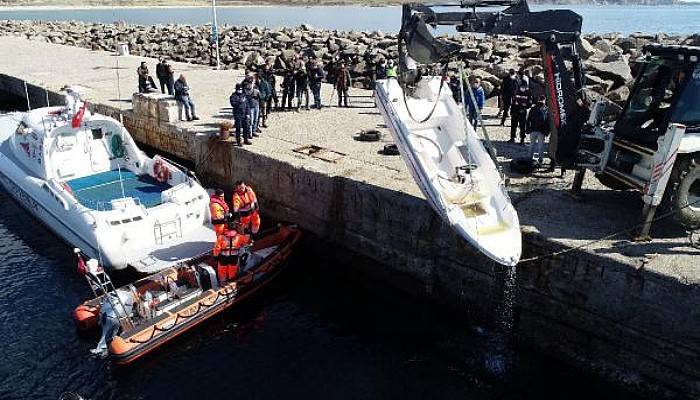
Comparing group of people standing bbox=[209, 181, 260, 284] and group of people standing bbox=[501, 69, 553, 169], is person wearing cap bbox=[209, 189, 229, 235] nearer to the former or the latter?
group of people standing bbox=[209, 181, 260, 284]

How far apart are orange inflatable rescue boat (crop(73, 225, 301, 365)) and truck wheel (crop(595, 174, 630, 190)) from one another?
20.0ft

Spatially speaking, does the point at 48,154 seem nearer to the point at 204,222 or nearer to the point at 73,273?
the point at 73,273

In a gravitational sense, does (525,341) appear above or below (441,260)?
below

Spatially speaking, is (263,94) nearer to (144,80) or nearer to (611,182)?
(144,80)

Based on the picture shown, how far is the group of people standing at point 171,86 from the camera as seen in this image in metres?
15.7

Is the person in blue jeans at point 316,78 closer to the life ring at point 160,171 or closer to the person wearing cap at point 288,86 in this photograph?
the person wearing cap at point 288,86

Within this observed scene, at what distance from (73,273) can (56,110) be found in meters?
4.91

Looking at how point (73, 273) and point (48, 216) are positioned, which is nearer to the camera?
point (73, 273)

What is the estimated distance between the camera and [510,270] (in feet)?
29.9

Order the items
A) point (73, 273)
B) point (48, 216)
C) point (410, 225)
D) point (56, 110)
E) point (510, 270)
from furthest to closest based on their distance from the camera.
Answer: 1. point (56, 110)
2. point (48, 216)
3. point (73, 273)
4. point (410, 225)
5. point (510, 270)

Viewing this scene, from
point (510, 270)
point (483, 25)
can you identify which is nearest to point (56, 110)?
point (483, 25)

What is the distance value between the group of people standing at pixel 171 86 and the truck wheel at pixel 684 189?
11.9 metres

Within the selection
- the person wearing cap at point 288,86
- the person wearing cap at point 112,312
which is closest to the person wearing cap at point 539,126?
the person wearing cap at point 288,86

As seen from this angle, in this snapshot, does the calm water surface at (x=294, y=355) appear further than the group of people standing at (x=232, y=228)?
→ No
